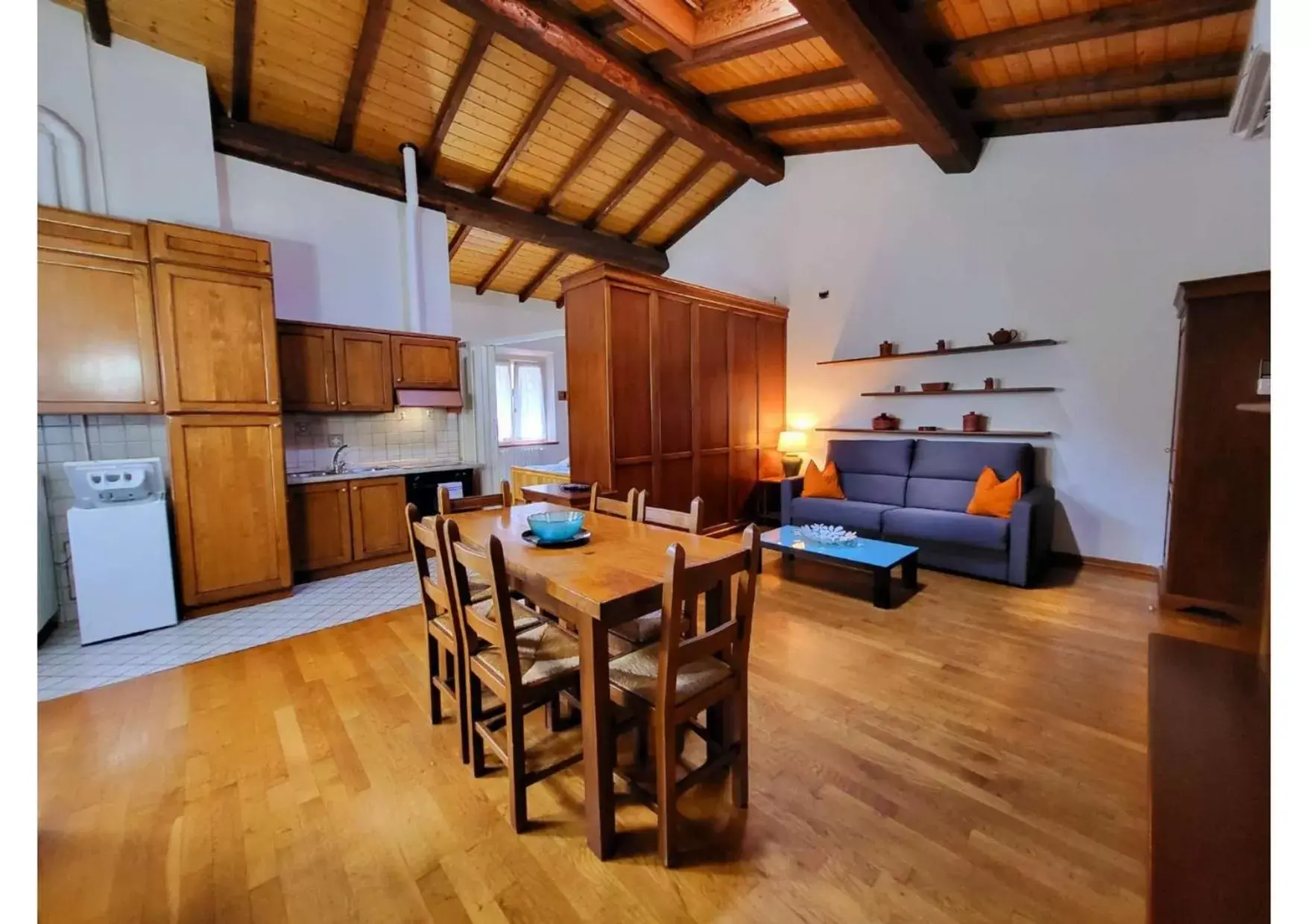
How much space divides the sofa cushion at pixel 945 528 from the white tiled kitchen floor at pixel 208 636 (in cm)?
372

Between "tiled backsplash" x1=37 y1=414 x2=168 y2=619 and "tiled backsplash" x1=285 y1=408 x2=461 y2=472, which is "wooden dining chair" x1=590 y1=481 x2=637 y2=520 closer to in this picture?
"tiled backsplash" x1=37 y1=414 x2=168 y2=619

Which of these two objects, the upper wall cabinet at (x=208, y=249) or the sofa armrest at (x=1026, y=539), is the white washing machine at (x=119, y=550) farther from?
the sofa armrest at (x=1026, y=539)

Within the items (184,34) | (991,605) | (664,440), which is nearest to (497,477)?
(664,440)

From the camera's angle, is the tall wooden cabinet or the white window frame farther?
the white window frame

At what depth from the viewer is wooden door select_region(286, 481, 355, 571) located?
13.0 feet

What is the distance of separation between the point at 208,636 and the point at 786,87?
5893 millimetres

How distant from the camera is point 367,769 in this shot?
188 cm

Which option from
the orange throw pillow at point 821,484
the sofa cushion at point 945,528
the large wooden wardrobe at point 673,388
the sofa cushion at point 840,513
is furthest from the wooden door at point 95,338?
the sofa cushion at point 945,528

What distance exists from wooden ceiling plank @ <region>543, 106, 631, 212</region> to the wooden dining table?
487 cm

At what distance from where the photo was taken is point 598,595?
139cm

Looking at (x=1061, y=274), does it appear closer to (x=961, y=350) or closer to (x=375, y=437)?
(x=961, y=350)

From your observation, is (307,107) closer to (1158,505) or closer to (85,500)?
(85,500)

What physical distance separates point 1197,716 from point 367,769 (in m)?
2.52

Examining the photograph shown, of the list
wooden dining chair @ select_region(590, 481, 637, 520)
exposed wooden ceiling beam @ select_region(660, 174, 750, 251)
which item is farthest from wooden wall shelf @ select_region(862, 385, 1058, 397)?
wooden dining chair @ select_region(590, 481, 637, 520)
